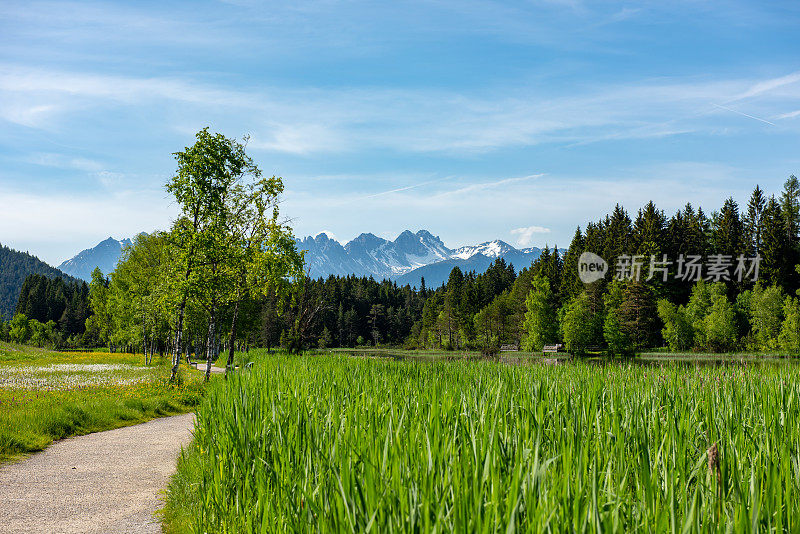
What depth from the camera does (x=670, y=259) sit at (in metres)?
78.5

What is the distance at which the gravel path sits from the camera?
19.4 ft

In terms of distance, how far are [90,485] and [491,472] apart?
7040 millimetres

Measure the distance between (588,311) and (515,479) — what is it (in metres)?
71.7

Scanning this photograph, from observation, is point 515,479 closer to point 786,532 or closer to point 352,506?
point 352,506

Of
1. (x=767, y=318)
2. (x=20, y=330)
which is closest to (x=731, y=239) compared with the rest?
(x=767, y=318)

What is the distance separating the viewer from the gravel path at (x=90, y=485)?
5.92m

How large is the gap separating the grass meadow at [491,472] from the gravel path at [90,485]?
1.84ft

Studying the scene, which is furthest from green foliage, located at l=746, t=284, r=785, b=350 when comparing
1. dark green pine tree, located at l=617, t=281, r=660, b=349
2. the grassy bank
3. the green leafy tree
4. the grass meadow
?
the green leafy tree

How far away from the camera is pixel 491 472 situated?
101 inches

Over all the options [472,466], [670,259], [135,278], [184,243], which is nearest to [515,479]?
[472,466]

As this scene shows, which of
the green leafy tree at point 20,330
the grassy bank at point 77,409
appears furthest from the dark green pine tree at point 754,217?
the green leafy tree at point 20,330

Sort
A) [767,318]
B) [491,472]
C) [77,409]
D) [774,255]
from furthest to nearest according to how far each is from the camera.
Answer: [774,255] → [767,318] → [77,409] → [491,472]

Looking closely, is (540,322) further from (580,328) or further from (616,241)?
(616,241)

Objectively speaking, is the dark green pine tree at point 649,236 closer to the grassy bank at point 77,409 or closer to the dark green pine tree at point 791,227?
the dark green pine tree at point 791,227
